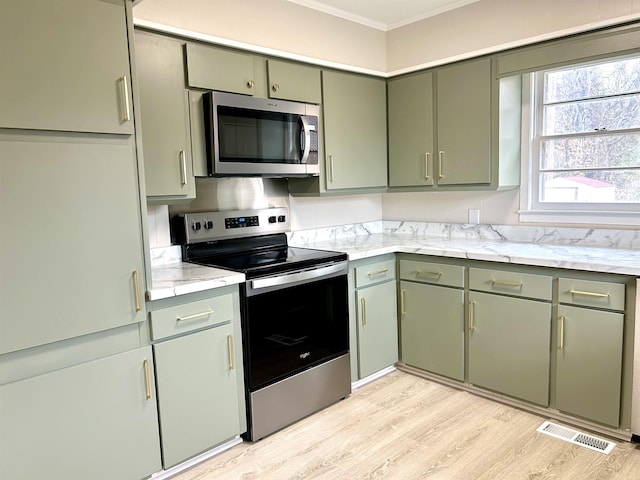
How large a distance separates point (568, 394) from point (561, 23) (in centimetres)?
209

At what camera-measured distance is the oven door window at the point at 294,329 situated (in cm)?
241

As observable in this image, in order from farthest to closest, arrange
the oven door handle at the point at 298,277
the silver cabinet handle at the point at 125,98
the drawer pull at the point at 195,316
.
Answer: the oven door handle at the point at 298,277 < the drawer pull at the point at 195,316 < the silver cabinet handle at the point at 125,98

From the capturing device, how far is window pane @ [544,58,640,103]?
2.76 metres

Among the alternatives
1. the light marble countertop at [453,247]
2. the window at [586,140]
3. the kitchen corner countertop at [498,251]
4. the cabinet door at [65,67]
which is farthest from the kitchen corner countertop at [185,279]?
the window at [586,140]

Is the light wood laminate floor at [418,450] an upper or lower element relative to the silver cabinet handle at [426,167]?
lower

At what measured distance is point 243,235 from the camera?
9.77 ft

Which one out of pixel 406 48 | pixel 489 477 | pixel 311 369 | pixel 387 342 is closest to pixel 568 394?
pixel 489 477

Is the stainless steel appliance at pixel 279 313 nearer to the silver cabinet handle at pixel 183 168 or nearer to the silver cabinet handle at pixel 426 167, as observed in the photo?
the silver cabinet handle at pixel 183 168

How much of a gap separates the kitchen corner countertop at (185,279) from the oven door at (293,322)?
5.4 inches

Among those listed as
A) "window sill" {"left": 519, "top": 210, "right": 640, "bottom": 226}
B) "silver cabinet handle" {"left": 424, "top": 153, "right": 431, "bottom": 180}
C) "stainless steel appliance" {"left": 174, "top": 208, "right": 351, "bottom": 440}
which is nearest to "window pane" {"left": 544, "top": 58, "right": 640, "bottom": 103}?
"window sill" {"left": 519, "top": 210, "right": 640, "bottom": 226}

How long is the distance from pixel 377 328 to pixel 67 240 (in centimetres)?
199

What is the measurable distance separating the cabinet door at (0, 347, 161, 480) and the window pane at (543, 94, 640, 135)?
9.13ft

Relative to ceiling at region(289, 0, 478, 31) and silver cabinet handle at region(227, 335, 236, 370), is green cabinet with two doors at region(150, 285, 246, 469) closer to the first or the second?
silver cabinet handle at region(227, 335, 236, 370)

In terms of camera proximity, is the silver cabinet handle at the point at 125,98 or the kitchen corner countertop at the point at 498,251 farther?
the kitchen corner countertop at the point at 498,251
